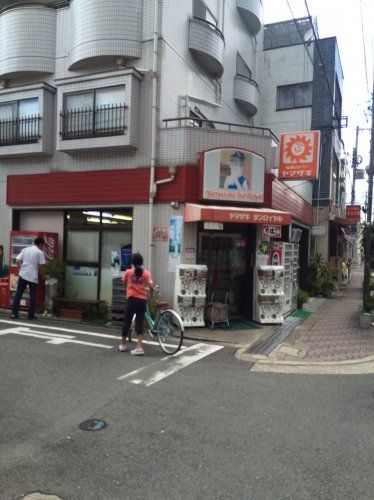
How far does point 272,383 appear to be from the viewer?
5.98 metres

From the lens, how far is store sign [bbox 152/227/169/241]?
401 inches

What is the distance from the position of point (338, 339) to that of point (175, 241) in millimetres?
4223

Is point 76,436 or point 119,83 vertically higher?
point 119,83

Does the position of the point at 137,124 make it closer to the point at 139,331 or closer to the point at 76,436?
the point at 139,331

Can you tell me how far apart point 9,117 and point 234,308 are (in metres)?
8.26

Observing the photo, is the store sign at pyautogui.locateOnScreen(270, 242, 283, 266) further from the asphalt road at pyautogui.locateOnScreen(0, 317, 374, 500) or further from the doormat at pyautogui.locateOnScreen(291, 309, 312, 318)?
the asphalt road at pyautogui.locateOnScreen(0, 317, 374, 500)

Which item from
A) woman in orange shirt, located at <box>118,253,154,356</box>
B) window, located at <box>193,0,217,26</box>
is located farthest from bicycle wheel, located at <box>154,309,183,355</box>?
window, located at <box>193,0,217,26</box>

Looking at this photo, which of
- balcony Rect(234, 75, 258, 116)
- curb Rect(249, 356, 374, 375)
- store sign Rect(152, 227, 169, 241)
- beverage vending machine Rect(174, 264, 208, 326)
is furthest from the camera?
balcony Rect(234, 75, 258, 116)

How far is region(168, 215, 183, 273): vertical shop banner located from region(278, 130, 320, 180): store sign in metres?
3.49

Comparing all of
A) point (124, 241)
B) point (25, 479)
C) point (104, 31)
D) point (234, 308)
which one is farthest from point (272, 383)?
point (104, 31)

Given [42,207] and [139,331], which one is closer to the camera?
[139,331]

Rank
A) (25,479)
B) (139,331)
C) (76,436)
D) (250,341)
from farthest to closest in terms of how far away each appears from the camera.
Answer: (250,341) < (139,331) < (76,436) < (25,479)

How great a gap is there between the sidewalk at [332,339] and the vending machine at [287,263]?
32.6 inches

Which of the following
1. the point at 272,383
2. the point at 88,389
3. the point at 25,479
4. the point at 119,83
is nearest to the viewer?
the point at 25,479
